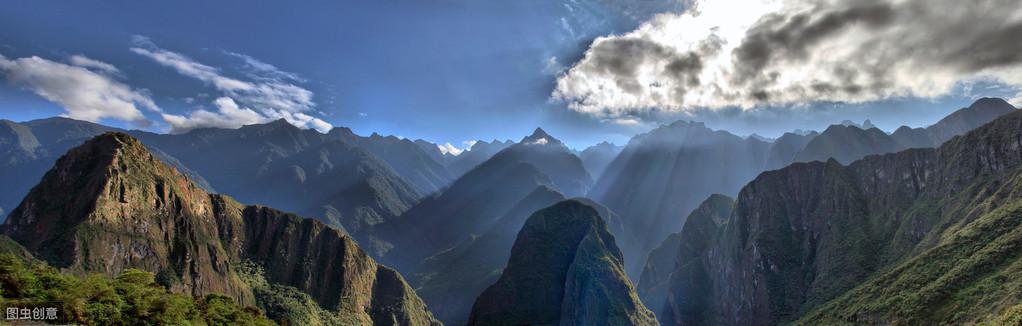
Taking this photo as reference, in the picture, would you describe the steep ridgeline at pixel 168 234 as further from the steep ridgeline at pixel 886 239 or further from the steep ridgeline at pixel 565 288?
the steep ridgeline at pixel 886 239

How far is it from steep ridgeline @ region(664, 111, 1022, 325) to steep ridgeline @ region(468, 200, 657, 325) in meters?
47.4

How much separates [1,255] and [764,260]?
19356cm

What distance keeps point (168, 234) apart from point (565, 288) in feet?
418

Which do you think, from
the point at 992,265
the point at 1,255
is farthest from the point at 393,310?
the point at 992,265

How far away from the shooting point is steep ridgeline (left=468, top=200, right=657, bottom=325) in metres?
164

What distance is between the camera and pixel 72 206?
341 ft

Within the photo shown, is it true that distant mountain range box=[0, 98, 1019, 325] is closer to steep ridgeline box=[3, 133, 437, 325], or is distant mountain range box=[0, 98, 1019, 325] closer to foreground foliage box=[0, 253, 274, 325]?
steep ridgeline box=[3, 133, 437, 325]

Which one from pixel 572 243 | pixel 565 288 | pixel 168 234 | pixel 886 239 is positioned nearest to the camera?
pixel 168 234

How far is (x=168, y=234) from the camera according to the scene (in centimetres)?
11706

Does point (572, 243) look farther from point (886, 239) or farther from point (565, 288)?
point (886, 239)

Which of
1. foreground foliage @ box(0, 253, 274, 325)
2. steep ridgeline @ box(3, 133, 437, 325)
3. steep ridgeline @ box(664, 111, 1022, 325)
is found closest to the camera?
foreground foliage @ box(0, 253, 274, 325)

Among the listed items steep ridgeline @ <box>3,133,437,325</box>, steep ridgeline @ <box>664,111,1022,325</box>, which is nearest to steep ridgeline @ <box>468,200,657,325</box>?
steep ridgeline @ <box>3,133,437,325</box>

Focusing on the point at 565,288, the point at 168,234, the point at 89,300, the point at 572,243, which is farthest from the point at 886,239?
the point at 168,234

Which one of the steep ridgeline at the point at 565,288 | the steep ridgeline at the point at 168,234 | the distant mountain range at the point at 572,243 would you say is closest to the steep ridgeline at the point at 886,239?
the distant mountain range at the point at 572,243
